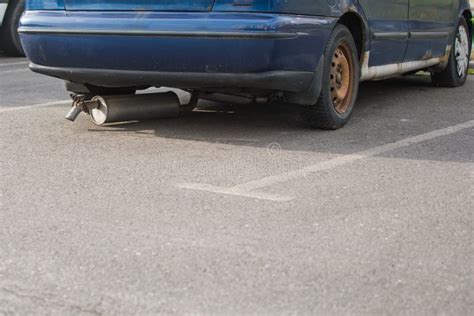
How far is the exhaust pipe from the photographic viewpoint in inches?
251

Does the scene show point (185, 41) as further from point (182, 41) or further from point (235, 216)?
point (235, 216)

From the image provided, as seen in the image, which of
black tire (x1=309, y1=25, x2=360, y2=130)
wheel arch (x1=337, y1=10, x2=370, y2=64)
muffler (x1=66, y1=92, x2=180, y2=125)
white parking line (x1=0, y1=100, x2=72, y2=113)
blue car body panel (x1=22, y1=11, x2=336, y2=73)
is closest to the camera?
blue car body panel (x1=22, y1=11, x2=336, y2=73)

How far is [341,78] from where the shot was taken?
6.64 metres

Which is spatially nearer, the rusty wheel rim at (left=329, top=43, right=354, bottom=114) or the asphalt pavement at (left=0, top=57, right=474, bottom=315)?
the asphalt pavement at (left=0, top=57, right=474, bottom=315)

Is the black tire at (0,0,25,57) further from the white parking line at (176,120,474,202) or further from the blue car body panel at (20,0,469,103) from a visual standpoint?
the white parking line at (176,120,474,202)

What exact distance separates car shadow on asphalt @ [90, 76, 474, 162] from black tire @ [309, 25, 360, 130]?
0.08 meters

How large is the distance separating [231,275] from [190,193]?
123 centimetres

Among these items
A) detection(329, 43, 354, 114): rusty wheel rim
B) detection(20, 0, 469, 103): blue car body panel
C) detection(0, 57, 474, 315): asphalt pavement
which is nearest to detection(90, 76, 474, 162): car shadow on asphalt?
detection(0, 57, 474, 315): asphalt pavement

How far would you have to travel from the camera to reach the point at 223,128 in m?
6.56

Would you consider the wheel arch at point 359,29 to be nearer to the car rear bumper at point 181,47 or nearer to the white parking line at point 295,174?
the car rear bumper at point 181,47

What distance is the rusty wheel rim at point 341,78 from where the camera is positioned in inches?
255

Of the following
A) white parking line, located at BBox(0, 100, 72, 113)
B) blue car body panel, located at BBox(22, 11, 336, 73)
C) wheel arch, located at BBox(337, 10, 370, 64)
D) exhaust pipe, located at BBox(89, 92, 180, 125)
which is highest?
blue car body panel, located at BBox(22, 11, 336, 73)

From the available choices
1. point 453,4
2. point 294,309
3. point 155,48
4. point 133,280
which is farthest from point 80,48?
point 453,4

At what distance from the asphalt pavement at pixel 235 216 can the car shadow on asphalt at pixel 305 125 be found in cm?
3
